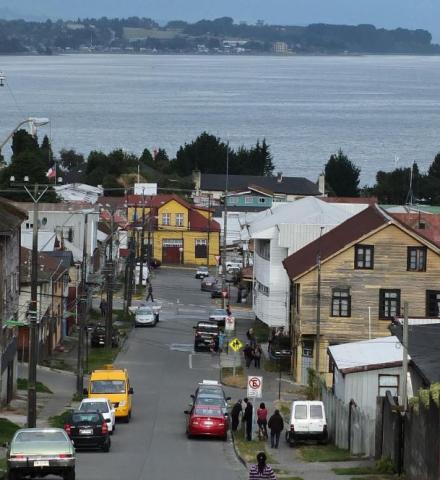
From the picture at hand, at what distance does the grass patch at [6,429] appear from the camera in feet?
129

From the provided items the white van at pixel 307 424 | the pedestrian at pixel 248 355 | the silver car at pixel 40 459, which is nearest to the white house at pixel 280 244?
the pedestrian at pixel 248 355

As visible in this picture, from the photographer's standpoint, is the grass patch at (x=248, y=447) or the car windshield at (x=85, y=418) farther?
the car windshield at (x=85, y=418)

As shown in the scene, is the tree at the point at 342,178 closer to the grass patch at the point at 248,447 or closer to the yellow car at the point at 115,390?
the yellow car at the point at 115,390

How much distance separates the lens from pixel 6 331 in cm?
4816

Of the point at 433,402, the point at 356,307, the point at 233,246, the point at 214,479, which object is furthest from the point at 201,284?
the point at 433,402

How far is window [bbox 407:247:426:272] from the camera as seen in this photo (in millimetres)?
59750

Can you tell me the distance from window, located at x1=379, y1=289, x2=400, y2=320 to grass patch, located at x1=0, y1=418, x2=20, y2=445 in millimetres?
20017

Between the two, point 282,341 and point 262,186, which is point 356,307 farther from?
point 262,186

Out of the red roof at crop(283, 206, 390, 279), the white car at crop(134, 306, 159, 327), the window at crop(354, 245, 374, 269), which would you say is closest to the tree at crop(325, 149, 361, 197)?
the white car at crop(134, 306, 159, 327)

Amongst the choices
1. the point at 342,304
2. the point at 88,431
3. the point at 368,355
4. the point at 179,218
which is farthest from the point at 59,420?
the point at 179,218

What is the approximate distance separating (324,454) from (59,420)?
29.5ft

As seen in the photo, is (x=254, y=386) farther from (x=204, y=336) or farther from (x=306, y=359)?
(x=204, y=336)

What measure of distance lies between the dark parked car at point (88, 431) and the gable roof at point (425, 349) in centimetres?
735

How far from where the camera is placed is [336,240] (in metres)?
61.1
